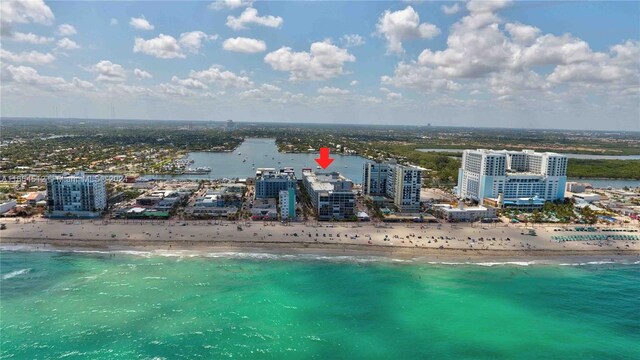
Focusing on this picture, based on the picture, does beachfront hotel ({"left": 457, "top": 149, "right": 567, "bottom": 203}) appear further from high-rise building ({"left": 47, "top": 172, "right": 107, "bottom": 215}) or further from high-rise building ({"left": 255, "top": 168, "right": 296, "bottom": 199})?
high-rise building ({"left": 47, "top": 172, "right": 107, "bottom": 215})

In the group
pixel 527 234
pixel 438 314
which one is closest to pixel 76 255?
pixel 438 314

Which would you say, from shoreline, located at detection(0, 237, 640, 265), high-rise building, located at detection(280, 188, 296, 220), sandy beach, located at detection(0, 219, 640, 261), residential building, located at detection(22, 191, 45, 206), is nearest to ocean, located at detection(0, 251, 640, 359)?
shoreline, located at detection(0, 237, 640, 265)

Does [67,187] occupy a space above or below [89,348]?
above

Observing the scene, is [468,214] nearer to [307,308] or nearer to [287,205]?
[287,205]

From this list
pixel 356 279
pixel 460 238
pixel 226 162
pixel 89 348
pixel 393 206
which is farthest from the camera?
pixel 226 162

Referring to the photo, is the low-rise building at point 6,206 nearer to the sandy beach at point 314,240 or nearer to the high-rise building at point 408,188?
the sandy beach at point 314,240

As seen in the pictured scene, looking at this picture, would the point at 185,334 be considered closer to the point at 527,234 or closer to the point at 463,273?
the point at 463,273
